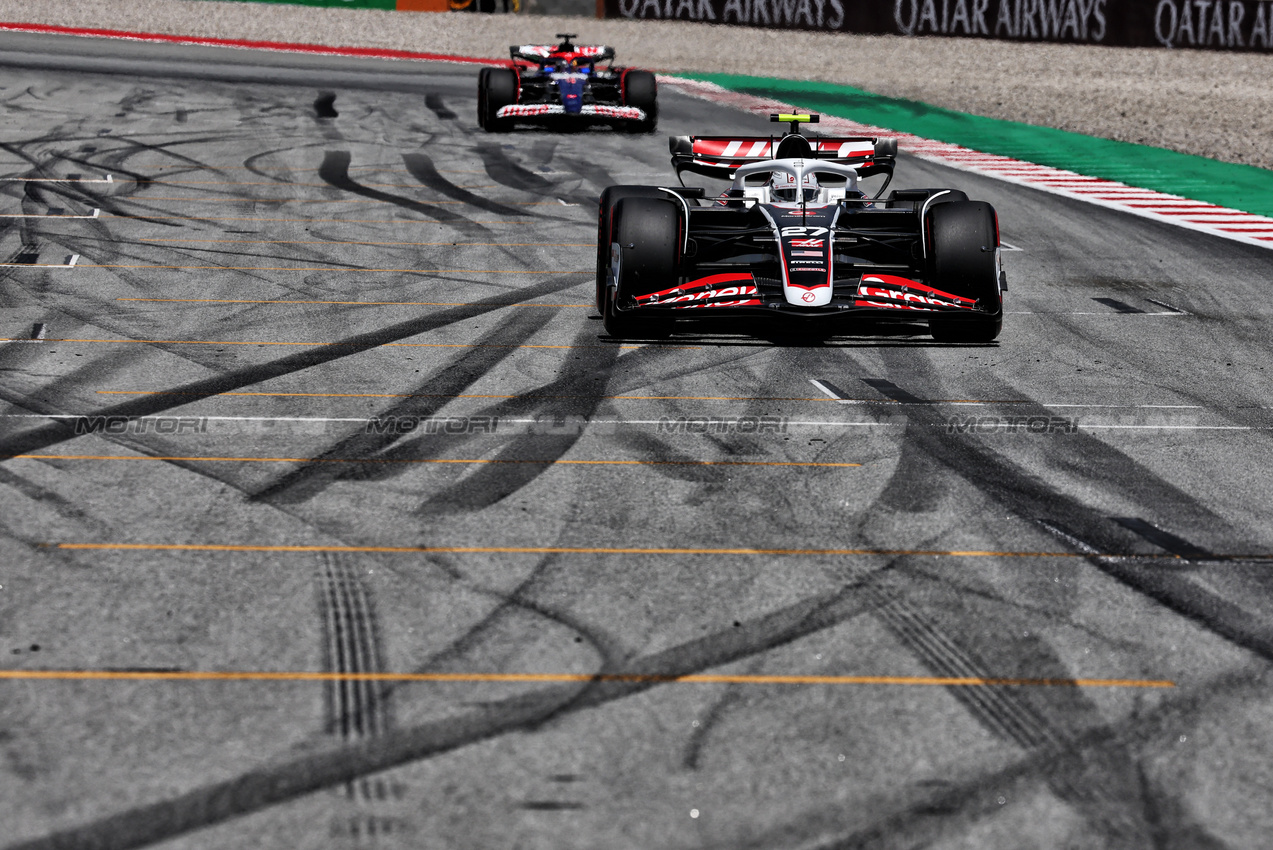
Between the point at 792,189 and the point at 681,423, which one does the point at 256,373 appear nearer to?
the point at 681,423

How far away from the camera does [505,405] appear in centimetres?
794

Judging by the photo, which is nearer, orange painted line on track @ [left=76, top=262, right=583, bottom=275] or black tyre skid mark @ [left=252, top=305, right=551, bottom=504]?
black tyre skid mark @ [left=252, top=305, right=551, bottom=504]

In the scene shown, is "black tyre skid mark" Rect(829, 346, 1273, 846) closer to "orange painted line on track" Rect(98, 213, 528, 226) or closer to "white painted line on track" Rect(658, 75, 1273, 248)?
"orange painted line on track" Rect(98, 213, 528, 226)

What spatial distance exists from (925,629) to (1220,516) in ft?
6.82

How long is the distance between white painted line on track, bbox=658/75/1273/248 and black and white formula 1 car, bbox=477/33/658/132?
3588mm

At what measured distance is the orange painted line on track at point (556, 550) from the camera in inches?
225

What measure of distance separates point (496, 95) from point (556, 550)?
48.3ft

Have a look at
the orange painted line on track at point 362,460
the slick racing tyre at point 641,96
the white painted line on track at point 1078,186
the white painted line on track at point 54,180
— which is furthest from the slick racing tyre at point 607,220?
the slick racing tyre at point 641,96

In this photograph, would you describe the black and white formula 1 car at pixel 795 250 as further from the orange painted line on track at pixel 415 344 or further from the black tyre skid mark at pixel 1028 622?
the black tyre skid mark at pixel 1028 622

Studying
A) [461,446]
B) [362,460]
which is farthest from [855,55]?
[362,460]

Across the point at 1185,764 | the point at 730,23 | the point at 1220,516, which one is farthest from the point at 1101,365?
the point at 730,23

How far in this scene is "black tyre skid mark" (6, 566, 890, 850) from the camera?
3.78 meters

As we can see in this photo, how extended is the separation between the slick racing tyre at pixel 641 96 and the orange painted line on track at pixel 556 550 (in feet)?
48.2

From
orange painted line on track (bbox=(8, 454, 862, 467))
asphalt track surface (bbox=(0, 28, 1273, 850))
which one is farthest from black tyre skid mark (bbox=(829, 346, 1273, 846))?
orange painted line on track (bbox=(8, 454, 862, 467))
